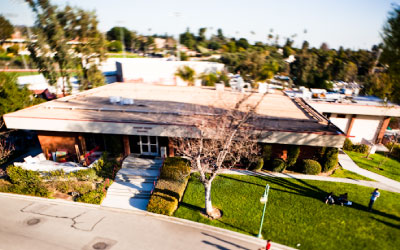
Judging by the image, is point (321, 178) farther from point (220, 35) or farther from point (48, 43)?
→ point (220, 35)

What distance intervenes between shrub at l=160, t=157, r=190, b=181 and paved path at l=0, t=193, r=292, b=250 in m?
3.12

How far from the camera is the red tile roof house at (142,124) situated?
1702cm

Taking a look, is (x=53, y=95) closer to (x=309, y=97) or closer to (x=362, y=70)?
(x=309, y=97)

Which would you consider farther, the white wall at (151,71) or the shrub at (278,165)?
the white wall at (151,71)

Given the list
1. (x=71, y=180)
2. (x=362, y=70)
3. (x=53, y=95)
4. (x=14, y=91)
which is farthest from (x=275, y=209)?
(x=362, y=70)

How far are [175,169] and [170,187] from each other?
1675 mm

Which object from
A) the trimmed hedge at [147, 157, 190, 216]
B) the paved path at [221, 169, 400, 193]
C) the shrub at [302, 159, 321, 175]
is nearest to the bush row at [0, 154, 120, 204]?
the trimmed hedge at [147, 157, 190, 216]

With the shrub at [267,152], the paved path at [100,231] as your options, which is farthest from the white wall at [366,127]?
the paved path at [100,231]

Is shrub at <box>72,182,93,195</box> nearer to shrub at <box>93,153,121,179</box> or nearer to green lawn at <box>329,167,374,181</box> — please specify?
shrub at <box>93,153,121,179</box>

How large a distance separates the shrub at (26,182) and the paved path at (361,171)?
25.2 meters

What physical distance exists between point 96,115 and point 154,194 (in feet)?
31.2

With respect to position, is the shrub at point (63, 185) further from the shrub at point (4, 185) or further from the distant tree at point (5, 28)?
the distant tree at point (5, 28)

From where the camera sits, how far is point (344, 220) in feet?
42.9

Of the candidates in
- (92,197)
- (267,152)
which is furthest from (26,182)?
(267,152)
